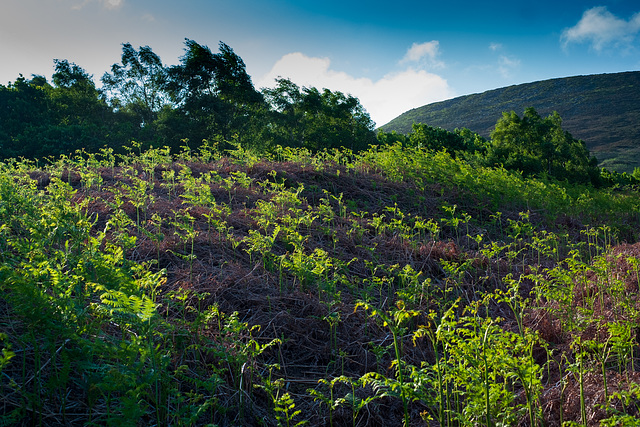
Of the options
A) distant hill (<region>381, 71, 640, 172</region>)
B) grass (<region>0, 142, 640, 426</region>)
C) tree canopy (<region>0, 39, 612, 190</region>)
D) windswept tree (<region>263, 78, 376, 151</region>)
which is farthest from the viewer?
distant hill (<region>381, 71, 640, 172</region>)

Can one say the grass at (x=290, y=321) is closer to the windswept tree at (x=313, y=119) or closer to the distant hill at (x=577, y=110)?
the windswept tree at (x=313, y=119)

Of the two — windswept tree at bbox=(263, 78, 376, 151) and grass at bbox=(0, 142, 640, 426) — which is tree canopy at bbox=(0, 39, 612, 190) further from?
grass at bbox=(0, 142, 640, 426)

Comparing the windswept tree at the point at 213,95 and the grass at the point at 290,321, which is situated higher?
the windswept tree at the point at 213,95

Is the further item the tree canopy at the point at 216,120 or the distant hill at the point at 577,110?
the distant hill at the point at 577,110

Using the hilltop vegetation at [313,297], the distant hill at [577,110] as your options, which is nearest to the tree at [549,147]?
the hilltop vegetation at [313,297]

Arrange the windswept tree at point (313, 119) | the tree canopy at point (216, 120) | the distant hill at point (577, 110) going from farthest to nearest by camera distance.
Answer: the distant hill at point (577, 110) → the windswept tree at point (313, 119) → the tree canopy at point (216, 120)

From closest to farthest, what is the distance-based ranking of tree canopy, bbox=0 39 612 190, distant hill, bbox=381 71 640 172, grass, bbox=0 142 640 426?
grass, bbox=0 142 640 426
tree canopy, bbox=0 39 612 190
distant hill, bbox=381 71 640 172

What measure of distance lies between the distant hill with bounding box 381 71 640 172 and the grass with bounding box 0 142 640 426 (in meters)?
62.3

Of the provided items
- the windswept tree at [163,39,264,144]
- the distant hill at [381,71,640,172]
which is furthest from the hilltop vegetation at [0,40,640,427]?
the distant hill at [381,71,640,172]

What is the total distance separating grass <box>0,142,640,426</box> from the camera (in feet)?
5.75

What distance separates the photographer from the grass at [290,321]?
5.75 ft

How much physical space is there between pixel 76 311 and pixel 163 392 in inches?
24.7

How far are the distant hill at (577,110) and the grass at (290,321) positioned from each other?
6232 centimetres

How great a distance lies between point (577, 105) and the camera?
298 ft
